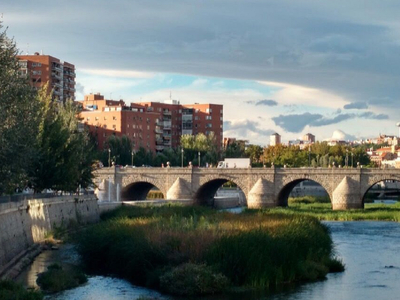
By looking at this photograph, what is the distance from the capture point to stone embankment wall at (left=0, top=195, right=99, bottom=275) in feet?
143

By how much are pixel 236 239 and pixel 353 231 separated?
1415 inches

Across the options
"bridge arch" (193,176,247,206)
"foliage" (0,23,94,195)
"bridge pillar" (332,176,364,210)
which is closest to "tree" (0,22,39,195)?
"foliage" (0,23,94,195)

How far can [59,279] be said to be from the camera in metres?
40.3

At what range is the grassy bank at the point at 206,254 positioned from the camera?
38.5 metres

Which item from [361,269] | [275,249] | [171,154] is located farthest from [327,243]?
[171,154]

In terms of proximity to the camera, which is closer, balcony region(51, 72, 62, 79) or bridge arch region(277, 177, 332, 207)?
bridge arch region(277, 177, 332, 207)

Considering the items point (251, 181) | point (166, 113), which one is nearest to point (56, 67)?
point (166, 113)

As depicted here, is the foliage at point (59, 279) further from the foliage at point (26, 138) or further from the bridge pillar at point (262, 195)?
the bridge pillar at point (262, 195)

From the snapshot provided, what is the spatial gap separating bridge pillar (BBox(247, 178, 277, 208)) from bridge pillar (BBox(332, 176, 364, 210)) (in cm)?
878

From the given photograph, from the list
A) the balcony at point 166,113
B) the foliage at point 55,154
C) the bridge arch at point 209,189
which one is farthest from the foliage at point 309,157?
the foliage at point 55,154

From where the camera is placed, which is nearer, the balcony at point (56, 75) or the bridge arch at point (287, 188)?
the bridge arch at point (287, 188)

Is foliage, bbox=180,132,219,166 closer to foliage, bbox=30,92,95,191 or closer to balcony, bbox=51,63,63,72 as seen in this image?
balcony, bbox=51,63,63,72

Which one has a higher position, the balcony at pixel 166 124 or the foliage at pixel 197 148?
the balcony at pixel 166 124

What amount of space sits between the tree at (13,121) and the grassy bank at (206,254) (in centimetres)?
641
